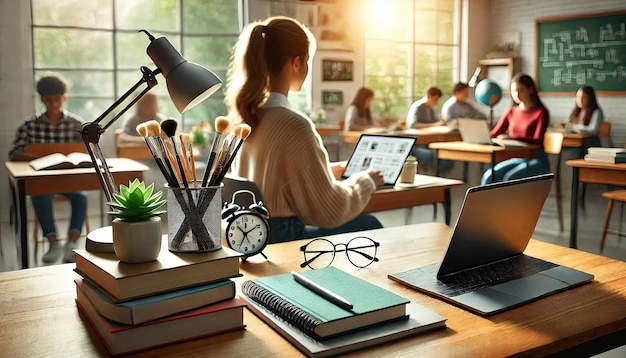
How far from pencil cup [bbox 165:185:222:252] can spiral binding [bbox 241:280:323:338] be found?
120 mm

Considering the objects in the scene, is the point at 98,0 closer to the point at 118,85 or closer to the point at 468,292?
the point at 118,85

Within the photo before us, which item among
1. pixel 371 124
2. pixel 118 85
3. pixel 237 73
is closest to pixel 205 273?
pixel 237 73

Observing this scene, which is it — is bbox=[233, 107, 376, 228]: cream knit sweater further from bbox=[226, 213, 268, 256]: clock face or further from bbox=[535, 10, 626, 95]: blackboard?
bbox=[535, 10, 626, 95]: blackboard

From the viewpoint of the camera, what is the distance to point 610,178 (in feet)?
13.5

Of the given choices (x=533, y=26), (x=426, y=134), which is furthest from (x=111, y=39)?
(x=533, y=26)

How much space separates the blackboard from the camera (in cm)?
802

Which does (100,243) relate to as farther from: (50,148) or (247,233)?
(50,148)

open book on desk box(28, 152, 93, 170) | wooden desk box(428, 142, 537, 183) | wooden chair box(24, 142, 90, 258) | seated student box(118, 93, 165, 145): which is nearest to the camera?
open book on desk box(28, 152, 93, 170)

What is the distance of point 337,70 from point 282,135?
19.1ft

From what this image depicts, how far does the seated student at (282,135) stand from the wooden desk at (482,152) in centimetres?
328

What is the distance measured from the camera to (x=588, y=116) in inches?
285

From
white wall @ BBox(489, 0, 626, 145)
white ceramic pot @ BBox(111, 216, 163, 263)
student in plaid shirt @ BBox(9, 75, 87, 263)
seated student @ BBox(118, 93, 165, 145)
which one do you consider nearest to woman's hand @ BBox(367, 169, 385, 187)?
white ceramic pot @ BBox(111, 216, 163, 263)

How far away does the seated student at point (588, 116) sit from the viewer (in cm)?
707

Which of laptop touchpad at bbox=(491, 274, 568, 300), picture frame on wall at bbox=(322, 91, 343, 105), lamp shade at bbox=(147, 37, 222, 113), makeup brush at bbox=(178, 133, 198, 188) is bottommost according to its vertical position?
laptop touchpad at bbox=(491, 274, 568, 300)
